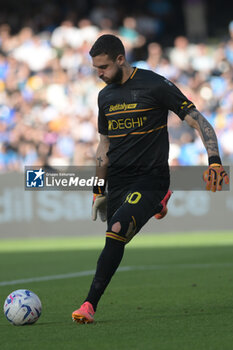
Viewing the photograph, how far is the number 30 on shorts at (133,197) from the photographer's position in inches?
252

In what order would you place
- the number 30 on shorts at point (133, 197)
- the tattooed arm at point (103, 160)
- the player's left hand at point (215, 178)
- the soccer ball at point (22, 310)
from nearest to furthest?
the player's left hand at point (215, 178) → the soccer ball at point (22, 310) → the number 30 on shorts at point (133, 197) → the tattooed arm at point (103, 160)

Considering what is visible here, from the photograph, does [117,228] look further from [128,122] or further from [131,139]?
[128,122]

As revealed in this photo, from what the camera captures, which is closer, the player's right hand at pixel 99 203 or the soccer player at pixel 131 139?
the soccer player at pixel 131 139

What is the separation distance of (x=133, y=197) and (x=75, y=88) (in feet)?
50.3

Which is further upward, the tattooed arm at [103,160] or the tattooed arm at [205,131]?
the tattooed arm at [205,131]

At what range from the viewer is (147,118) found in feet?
21.6

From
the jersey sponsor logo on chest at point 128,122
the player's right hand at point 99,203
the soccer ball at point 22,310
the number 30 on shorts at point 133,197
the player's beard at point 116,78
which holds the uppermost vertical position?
the player's beard at point 116,78

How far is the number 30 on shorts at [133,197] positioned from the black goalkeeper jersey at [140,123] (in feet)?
0.72

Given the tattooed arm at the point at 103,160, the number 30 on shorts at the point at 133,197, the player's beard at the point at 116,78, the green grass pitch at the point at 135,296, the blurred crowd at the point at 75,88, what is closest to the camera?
the green grass pitch at the point at 135,296

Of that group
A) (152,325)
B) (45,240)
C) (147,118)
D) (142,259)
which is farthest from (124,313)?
(45,240)

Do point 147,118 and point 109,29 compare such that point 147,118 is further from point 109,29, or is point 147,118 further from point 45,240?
point 109,29

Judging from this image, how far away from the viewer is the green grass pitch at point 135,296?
17.8 feet

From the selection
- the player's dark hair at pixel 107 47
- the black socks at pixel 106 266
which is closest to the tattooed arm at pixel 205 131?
the player's dark hair at pixel 107 47

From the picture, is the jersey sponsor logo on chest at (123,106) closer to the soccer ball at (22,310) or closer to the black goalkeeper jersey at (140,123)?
the black goalkeeper jersey at (140,123)
